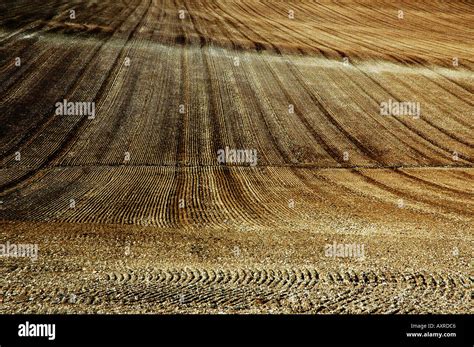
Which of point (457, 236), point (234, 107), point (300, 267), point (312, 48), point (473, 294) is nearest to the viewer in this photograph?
point (473, 294)

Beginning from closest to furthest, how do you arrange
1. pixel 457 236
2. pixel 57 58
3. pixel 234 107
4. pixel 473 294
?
pixel 473 294
pixel 457 236
pixel 234 107
pixel 57 58

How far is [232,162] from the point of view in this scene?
24.5 m

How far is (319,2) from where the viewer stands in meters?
60.0

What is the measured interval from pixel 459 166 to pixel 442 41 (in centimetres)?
2473

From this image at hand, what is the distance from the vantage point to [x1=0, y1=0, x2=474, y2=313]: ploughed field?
11.5m

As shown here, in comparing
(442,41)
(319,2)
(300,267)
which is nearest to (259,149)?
(300,267)

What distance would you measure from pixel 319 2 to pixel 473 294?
53430 millimetres

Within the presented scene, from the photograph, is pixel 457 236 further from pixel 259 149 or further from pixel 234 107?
pixel 234 107

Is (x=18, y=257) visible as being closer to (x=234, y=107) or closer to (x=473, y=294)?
(x=473, y=294)

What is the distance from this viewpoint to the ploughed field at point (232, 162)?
11469 millimetres

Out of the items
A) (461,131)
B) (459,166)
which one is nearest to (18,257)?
(459,166)

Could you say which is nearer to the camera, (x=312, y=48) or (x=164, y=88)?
(x=164, y=88)
